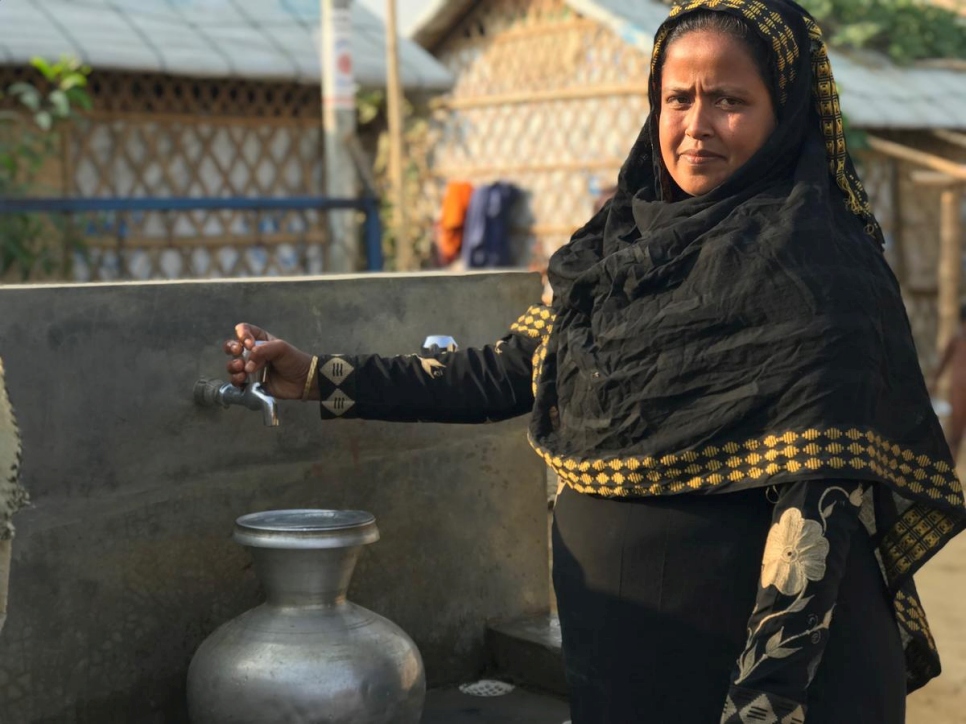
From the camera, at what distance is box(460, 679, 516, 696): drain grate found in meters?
3.13

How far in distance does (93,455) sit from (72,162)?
6794 millimetres

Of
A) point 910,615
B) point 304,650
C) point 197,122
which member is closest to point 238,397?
point 304,650

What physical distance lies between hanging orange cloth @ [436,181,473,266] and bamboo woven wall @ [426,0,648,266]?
0.88 ft

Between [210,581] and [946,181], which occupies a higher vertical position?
[946,181]

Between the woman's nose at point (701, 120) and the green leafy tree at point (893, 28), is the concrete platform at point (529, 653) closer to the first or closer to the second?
the woman's nose at point (701, 120)

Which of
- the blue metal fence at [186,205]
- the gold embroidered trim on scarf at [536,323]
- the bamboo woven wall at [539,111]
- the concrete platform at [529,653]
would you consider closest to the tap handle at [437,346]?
the gold embroidered trim on scarf at [536,323]

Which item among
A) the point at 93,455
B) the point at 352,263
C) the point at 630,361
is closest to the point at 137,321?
the point at 93,455

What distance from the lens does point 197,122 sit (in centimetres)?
934

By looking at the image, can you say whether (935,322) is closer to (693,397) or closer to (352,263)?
(352,263)

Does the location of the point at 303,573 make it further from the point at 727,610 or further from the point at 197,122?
the point at 197,122

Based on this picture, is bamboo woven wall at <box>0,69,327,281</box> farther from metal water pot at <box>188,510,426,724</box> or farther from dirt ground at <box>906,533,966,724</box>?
metal water pot at <box>188,510,426,724</box>

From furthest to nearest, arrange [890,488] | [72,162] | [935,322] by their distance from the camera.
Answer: [935,322] < [72,162] < [890,488]

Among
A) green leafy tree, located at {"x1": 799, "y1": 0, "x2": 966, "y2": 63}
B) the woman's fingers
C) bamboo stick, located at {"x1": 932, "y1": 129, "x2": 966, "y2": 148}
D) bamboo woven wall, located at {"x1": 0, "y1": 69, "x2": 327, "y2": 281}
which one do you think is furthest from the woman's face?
green leafy tree, located at {"x1": 799, "y1": 0, "x2": 966, "y2": 63}

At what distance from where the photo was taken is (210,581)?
8.86ft
